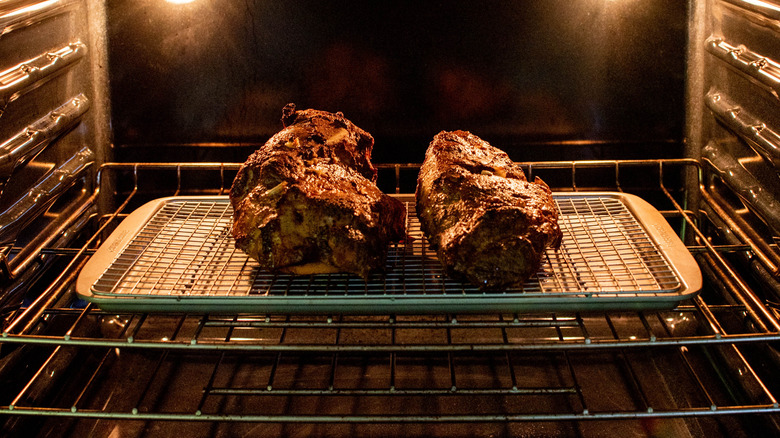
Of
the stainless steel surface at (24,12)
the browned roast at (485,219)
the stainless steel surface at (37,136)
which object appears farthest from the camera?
the stainless steel surface at (37,136)

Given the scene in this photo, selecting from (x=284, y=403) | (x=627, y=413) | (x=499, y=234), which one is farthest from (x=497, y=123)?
(x=284, y=403)

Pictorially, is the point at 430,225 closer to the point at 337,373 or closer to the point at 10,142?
the point at 337,373

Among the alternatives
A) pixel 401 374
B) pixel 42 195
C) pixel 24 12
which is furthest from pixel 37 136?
pixel 401 374

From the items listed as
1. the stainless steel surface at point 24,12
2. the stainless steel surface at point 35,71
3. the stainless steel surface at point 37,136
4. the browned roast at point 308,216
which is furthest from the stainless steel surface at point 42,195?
the browned roast at point 308,216

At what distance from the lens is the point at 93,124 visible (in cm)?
246

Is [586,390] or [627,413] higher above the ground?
[627,413]

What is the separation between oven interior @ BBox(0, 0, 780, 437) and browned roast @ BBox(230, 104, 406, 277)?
0.15m

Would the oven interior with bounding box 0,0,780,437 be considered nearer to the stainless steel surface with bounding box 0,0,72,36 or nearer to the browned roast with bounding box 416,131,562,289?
the stainless steel surface with bounding box 0,0,72,36

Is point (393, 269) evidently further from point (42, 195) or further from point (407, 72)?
point (42, 195)

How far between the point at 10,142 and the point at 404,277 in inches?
63.2

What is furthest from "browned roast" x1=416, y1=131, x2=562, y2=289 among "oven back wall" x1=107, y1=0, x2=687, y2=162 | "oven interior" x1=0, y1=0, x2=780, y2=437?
"oven back wall" x1=107, y1=0, x2=687, y2=162

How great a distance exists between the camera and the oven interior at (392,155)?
1.92 meters

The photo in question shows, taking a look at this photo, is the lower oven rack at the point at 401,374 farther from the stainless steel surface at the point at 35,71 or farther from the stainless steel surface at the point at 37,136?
the stainless steel surface at the point at 35,71

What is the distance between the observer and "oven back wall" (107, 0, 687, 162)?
2.36 m
